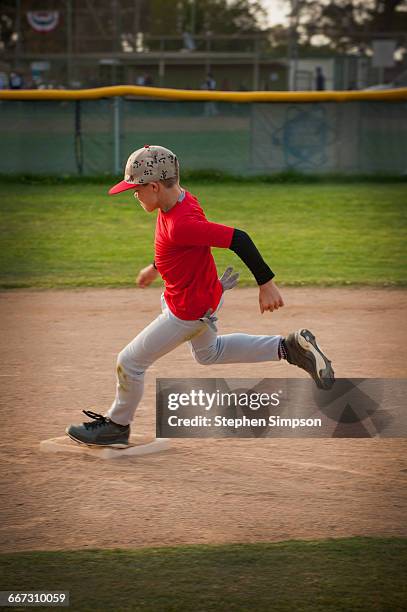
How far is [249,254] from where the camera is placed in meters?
4.91

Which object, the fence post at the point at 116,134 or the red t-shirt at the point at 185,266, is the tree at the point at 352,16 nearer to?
the fence post at the point at 116,134

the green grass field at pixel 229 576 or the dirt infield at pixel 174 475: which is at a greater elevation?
the green grass field at pixel 229 576

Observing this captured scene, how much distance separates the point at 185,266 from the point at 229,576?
70.3 inches

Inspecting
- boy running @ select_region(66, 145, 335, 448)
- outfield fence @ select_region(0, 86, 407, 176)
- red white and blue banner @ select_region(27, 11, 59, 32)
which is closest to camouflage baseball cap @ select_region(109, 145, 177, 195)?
boy running @ select_region(66, 145, 335, 448)

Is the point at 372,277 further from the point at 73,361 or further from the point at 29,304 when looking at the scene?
the point at 73,361

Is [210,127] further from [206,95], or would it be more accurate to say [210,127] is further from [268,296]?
[268,296]

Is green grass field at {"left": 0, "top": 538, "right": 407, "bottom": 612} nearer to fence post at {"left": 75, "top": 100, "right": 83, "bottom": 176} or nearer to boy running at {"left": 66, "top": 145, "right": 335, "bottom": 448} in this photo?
boy running at {"left": 66, "top": 145, "right": 335, "bottom": 448}

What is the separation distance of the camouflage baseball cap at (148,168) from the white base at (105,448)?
1407 mm

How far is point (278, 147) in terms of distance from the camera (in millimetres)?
18469

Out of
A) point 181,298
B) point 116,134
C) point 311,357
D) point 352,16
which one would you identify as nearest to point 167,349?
point 181,298

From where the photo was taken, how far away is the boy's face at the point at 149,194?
4.98 metres

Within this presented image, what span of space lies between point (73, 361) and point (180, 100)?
11.6 meters

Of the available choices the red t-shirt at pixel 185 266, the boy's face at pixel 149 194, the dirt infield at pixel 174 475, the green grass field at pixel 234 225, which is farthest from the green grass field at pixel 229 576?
the green grass field at pixel 234 225

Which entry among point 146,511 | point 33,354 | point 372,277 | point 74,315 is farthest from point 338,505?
point 372,277
